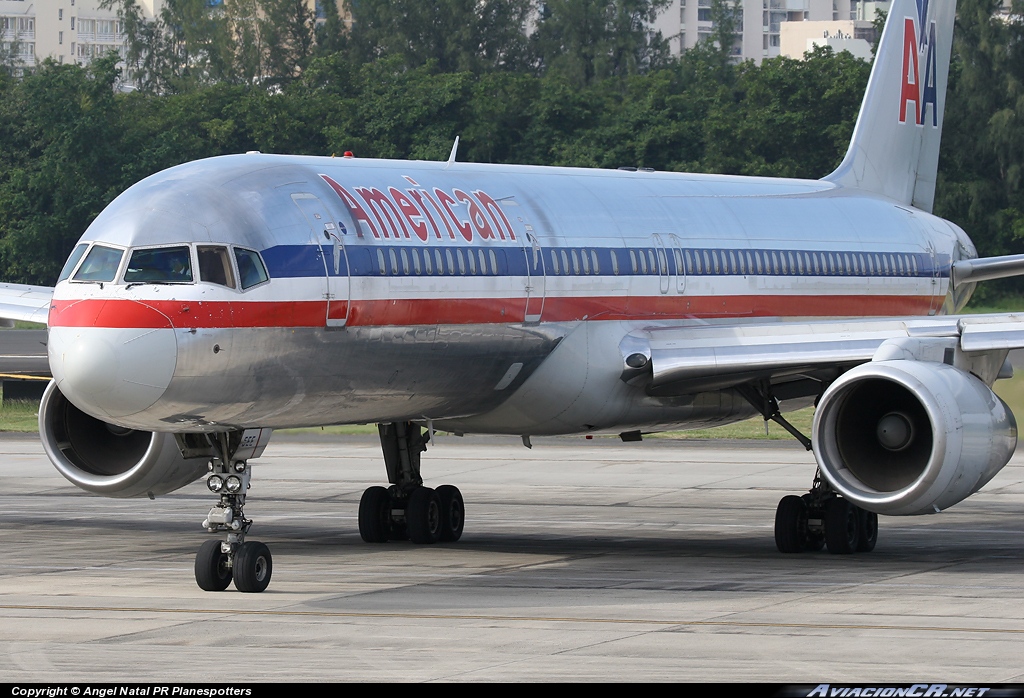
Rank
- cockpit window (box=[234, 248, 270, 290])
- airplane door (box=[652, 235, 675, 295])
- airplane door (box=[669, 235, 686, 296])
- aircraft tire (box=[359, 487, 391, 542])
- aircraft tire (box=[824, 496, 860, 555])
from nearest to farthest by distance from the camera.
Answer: cockpit window (box=[234, 248, 270, 290]), aircraft tire (box=[824, 496, 860, 555]), airplane door (box=[652, 235, 675, 295]), airplane door (box=[669, 235, 686, 296]), aircraft tire (box=[359, 487, 391, 542])

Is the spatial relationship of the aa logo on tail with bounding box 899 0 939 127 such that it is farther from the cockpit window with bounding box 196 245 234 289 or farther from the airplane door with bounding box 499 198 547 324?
the cockpit window with bounding box 196 245 234 289

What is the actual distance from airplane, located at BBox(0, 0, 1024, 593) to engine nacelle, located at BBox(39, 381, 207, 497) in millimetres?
32

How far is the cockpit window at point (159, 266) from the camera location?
657 inches

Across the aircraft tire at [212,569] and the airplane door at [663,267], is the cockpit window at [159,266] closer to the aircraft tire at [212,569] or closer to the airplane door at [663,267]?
the aircraft tire at [212,569]

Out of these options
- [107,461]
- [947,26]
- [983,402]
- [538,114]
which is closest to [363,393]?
[107,461]

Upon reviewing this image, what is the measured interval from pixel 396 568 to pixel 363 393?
2430 millimetres

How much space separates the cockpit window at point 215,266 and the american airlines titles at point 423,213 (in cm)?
187

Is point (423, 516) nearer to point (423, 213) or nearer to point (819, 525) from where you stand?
point (423, 213)

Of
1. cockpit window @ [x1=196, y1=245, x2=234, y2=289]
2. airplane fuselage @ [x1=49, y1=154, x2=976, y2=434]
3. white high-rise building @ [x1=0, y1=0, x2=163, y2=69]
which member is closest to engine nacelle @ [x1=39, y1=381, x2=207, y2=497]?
airplane fuselage @ [x1=49, y1=154, x2=976, y2=434]

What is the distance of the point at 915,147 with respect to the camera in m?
30.4

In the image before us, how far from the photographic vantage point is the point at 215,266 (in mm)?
17000

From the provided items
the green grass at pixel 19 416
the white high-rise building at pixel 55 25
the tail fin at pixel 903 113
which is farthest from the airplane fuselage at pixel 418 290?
the white high-rise building at pixel 55 25

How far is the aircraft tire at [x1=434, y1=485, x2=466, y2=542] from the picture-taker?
22.9 m

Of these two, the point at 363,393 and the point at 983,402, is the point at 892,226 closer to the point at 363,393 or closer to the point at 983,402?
the point at 983,402
